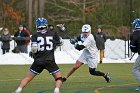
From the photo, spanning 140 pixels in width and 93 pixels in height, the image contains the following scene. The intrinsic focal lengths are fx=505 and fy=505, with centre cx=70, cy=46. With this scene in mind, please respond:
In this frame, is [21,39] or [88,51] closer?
[88,51]

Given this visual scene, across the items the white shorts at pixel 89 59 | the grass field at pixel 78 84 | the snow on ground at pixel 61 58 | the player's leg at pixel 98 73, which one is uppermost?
the white shorts at pixel 89 59

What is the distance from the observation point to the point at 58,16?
5250 centimetres

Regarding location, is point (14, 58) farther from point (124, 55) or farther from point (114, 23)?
point (114, 23)

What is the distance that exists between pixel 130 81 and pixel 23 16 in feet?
109

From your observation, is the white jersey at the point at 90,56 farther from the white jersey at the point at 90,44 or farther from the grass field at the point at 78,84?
the grass field at the point at 78,84

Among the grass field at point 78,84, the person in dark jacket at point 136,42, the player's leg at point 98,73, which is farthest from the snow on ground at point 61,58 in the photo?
the person in dark jacket at point 136,42

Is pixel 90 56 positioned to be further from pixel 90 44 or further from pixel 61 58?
pixel 61 58

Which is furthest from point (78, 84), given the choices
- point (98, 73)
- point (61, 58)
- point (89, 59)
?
point (61, 58)

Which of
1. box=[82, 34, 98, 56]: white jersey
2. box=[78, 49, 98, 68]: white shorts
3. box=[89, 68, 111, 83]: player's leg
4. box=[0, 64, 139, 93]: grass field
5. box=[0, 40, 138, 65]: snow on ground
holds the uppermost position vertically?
box=[82, 34, 98, 56]: white jersey

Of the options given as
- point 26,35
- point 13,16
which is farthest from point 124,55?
point 13,16

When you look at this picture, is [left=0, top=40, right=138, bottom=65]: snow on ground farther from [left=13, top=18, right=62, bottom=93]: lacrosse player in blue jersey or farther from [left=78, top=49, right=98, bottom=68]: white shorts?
[left=13, top=18, right=62, bottom=93]: lacrosse player in blue jersey

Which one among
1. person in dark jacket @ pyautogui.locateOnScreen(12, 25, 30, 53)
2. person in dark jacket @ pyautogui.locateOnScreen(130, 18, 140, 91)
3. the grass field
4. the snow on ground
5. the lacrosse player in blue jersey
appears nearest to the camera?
the lacrosse player in blue jersey

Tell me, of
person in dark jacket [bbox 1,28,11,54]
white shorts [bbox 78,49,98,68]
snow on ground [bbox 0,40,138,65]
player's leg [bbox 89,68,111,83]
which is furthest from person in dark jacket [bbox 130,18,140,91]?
person in dark jacket [bbox 1,28,11,54]

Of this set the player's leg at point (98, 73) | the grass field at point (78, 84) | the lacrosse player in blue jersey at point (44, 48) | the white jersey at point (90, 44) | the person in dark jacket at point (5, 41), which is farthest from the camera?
the person in dark jacket at point (5, 41)
